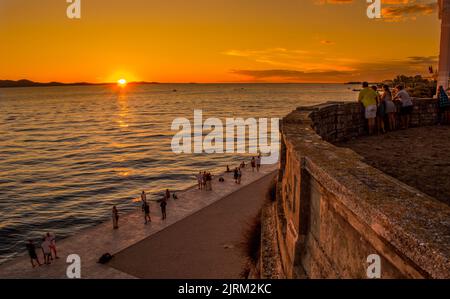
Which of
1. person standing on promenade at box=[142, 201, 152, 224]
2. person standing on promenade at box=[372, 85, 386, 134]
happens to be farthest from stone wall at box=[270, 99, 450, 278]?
person standing on promenade at box=[142, 201, 152, 224]

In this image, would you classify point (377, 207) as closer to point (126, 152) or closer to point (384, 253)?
point (384, 253)

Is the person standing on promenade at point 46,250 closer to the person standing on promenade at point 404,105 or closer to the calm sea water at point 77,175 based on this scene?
the calm sea water at point 77,175

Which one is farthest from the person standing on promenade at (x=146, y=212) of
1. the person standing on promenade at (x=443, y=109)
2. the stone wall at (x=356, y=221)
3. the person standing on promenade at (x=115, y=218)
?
the stone wall at (x=356, y=221)

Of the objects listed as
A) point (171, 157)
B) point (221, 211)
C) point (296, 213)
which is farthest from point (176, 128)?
point (296, 213)

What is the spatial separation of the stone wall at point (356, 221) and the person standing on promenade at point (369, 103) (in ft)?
15.0

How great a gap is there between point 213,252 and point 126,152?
3876 centimetres

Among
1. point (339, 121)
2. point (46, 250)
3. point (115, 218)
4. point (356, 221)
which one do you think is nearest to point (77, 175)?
point (115, 218)

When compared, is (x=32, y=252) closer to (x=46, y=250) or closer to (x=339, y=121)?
(x=46, y=250)

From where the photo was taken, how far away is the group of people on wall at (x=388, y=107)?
384 inches

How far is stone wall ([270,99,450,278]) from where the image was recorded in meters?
2.23

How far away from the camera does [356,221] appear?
3.01m

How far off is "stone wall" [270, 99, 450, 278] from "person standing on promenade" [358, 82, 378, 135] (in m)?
4.56

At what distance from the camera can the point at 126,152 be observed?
5225cm

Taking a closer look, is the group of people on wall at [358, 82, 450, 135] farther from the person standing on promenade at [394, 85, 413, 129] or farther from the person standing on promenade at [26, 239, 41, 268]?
the person standing on promenade at [26, 239, 41, 268]
